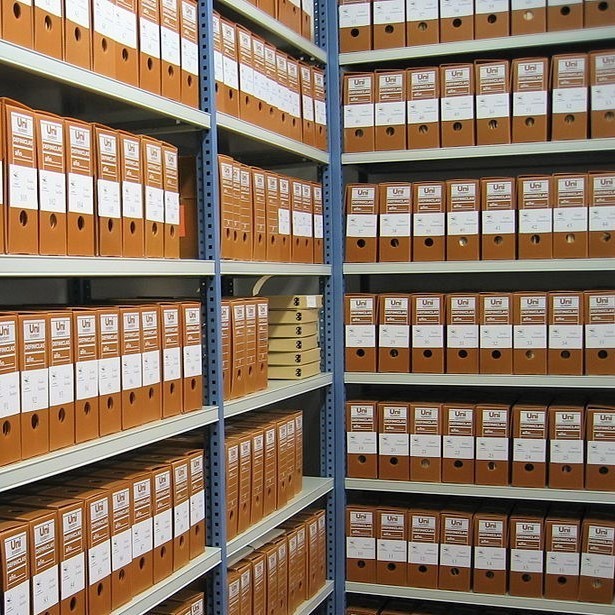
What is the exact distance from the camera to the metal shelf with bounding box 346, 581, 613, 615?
107 inches

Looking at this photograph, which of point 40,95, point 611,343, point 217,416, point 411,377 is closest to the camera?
point 40,95

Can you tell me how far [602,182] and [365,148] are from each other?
0.82 metres

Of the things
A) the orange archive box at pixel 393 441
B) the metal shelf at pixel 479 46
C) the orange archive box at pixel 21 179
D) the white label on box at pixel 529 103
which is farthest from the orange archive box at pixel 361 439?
the orange archive box at pixel 21 179

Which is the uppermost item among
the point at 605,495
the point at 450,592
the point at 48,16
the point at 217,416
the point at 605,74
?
the point at 605,74

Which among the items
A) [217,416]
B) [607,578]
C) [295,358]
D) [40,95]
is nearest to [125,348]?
[217,416]

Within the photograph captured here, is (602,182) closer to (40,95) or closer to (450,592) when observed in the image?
(450,592)

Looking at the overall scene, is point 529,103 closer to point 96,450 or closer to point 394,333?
point 394,333

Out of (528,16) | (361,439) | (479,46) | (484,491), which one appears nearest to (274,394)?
(361,439)

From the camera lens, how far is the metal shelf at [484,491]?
8.96ft

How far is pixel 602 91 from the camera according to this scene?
107 inches

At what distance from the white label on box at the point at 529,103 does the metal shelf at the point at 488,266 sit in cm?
50

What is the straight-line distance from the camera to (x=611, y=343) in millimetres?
2697

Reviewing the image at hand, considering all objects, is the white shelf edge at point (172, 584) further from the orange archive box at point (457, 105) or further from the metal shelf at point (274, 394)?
the orange archive box at point (457, 105)

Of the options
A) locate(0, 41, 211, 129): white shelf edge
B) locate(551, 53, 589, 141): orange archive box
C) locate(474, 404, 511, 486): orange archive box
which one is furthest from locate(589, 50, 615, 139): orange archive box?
locate(0, 41, 211, 129): white shelf edge
